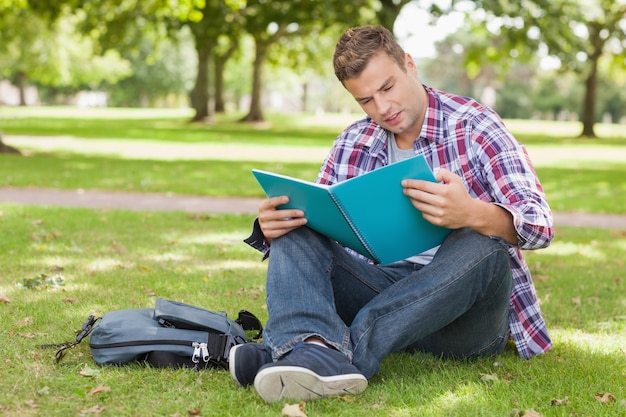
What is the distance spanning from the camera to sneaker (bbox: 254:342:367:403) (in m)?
2.90

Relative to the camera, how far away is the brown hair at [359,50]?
3.39 metres

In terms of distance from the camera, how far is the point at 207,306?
476 cm

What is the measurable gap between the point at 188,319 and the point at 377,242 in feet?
3.15

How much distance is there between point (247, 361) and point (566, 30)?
21384mm

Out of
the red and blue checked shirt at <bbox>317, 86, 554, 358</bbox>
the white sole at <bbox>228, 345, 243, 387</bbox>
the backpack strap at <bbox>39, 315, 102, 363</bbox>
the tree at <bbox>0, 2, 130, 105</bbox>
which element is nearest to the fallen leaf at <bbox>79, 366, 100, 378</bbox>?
the backpack strap at <bbox>39, 315, 102, 363</bbox>

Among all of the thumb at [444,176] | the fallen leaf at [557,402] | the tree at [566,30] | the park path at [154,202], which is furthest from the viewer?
the tree at [566,30]

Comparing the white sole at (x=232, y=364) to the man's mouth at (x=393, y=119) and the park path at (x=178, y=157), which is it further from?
the park path at (x=178, y=157)

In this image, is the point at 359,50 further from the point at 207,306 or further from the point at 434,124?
the point at 207,306

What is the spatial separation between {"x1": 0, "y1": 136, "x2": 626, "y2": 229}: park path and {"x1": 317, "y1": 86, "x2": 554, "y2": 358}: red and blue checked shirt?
5.60m

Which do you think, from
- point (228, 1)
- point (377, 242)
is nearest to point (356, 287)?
point (377, 242)

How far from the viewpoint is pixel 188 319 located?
140 inches

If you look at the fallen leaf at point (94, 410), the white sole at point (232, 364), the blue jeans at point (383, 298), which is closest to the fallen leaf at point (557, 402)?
the blue jeans at point (383, 298)

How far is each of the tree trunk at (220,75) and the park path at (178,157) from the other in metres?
13.1

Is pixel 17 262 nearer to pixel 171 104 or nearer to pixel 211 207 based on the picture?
pixel 211 207
